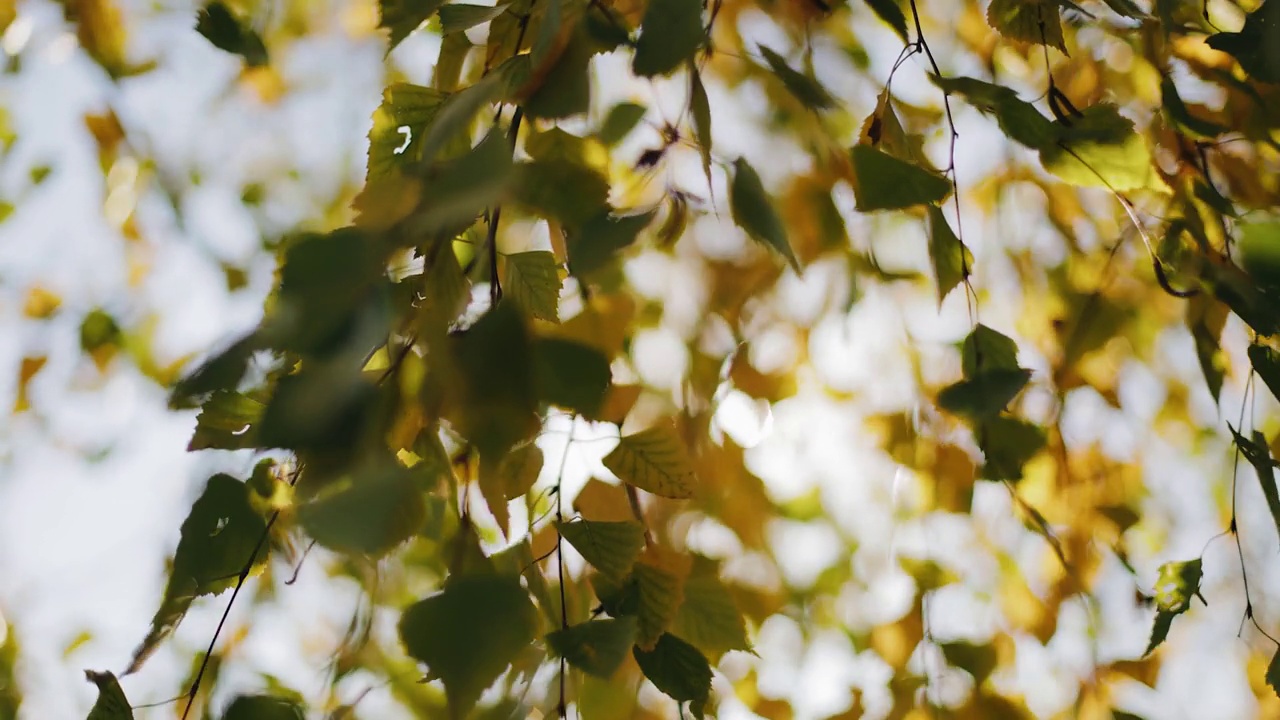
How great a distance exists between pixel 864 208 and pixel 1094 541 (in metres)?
0.65

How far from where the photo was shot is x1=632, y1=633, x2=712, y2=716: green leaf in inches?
16.0

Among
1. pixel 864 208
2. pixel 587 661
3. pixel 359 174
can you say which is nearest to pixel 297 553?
pixel 587 661

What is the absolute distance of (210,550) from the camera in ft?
1.10

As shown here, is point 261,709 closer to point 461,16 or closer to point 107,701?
point 107,701

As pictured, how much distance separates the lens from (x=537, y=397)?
0.95 feet

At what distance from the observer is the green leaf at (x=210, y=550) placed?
13.2 inches

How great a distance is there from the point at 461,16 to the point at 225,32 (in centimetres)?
31

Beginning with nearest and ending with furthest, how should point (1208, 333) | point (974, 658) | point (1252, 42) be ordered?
1. point (1252, 42)
2. point (1208, 333)
3. point (974, 658)

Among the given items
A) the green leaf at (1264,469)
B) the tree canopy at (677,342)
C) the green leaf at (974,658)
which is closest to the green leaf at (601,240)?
the tree canopy at (677,342)

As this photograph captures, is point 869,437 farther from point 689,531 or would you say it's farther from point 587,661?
point 587,661

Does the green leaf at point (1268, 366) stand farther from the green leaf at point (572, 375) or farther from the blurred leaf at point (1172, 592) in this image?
the green leaf at point (572, 375)

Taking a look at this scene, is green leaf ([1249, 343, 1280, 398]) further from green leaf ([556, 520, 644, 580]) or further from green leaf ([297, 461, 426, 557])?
green leaf ([297, 461, 426, 557])

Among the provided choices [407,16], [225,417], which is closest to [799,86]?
[407,16]

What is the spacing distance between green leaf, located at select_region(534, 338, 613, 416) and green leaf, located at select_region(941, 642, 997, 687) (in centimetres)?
56
